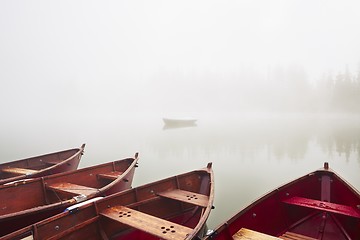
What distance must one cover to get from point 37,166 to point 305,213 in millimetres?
9491

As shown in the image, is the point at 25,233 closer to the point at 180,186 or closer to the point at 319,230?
the point at 180,186

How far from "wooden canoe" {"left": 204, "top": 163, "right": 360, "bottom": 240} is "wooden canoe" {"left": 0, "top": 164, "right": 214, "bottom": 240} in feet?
3.39

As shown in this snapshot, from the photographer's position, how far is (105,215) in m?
5.46

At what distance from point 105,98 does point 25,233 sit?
6901 inches

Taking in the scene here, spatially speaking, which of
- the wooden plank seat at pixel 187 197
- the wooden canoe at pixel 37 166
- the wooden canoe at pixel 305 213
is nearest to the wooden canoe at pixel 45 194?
the wooden canoe at pixel 37 166

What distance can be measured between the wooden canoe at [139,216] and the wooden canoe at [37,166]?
3.72 meters

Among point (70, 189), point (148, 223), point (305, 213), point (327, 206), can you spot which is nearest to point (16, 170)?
point (70, 189)

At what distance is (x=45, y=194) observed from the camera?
7562mm

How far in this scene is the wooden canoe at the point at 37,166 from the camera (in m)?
8.88

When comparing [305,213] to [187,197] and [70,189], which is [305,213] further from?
[70,189]

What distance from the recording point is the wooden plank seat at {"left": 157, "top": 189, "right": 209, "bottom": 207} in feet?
20.8

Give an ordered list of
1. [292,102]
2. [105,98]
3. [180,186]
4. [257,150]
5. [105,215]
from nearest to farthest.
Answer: [105,215] → [180,186] → [257,150] → [292,102] → [105,98]

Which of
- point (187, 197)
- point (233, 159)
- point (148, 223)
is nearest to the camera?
point (148, 223)

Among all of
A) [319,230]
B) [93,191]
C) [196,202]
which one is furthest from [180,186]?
[319,230]
